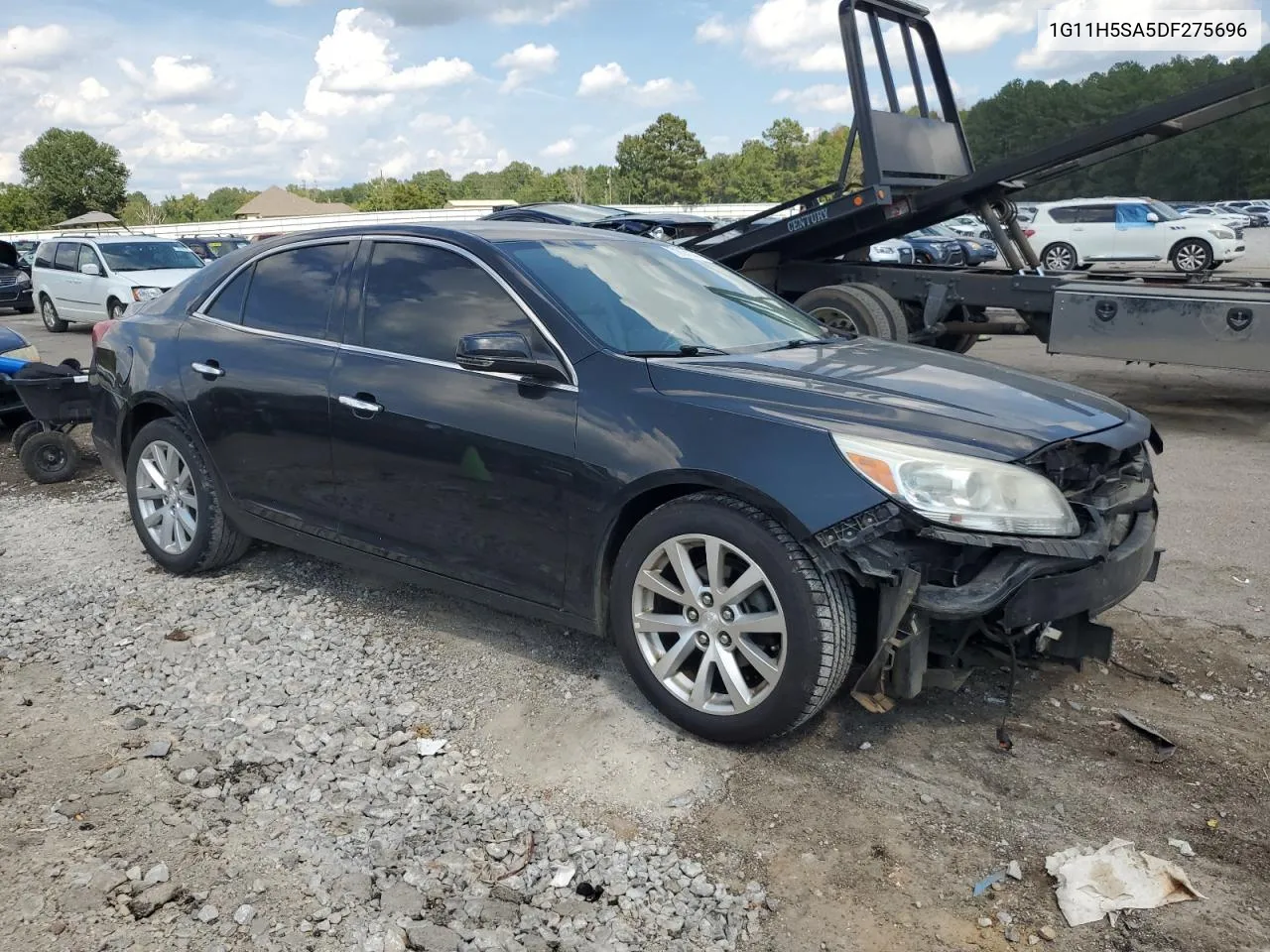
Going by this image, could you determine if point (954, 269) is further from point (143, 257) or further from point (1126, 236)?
point (1126, 236)

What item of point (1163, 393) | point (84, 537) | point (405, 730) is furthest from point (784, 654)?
point (1163, 393)

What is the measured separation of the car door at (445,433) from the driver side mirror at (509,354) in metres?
0.04

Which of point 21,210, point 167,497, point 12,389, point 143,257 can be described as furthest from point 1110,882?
point 21,210

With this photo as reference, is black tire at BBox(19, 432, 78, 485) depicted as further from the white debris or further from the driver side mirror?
the white debris

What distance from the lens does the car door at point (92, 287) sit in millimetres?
16797

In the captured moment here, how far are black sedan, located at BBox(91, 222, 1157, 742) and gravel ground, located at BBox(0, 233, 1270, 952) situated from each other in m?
0.31

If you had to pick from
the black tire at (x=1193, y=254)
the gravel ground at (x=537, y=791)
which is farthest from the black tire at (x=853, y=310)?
the black tire at (x=1193, y=254)

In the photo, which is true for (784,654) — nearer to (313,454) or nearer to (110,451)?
(313,454)

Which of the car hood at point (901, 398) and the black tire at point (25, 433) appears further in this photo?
the black tire at point (25, 433)

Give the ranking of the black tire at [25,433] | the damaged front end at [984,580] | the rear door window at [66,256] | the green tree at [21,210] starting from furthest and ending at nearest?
the green tree at [21,210] → the rear door window at [66,256] → the black tire at [25,433] → the damaged front end at [984,580]

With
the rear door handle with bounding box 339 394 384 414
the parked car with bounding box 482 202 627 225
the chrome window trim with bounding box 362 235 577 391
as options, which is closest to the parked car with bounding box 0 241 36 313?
the parked car with bounding box 482 202 627 225

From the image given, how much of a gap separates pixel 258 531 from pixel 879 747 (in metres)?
2.86

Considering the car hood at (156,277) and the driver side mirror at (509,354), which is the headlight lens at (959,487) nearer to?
the driver side mirror at (509,354)

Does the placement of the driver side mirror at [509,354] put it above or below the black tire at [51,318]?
above
